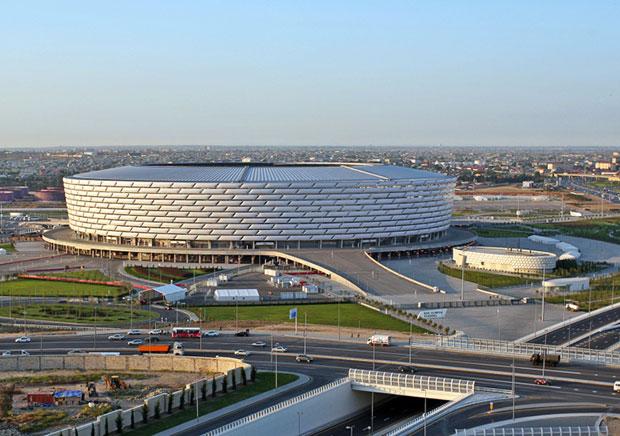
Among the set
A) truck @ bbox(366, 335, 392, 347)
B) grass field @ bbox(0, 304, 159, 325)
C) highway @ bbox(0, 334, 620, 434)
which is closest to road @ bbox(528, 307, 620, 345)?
highway @ bbox(0, 334, 620, 434)

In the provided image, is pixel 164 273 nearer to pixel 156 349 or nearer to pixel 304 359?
pixel 156 349

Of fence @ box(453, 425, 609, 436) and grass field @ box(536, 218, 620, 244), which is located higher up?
fence @ box(453, 425, 609, 436)

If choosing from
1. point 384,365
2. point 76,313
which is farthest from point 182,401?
point 76,313

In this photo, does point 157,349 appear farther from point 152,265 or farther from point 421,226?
point 421,226

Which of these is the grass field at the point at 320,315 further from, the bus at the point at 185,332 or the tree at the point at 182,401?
the tree at the point at 182,401

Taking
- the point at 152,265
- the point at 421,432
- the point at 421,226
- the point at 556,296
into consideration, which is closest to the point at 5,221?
the point at 152,265

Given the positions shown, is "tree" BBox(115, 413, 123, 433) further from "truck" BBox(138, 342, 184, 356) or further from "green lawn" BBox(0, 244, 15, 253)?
"green lawn" BBox(0, 244, 15, 253)

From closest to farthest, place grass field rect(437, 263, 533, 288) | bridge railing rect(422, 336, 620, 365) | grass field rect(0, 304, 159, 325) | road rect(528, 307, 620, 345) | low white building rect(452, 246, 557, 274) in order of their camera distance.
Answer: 1. bridge railing rect(422, 336, 620, 365)
2. road rect(528, 307, 620, 345)
3. grass field rect(0, 304, 159, 325)
4. grass field rect(437, 263, 533, 288)
5. low white building rect(452, 246, 557, 274)
